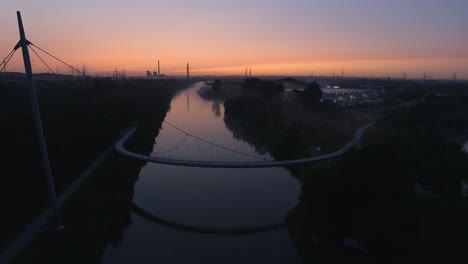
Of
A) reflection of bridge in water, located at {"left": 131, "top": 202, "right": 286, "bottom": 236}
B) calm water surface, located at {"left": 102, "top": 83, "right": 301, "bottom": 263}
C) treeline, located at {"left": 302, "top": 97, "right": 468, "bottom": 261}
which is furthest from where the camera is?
reflection of bridge in water, located at {"left": 131, "top": 202, "right": 286, "bottom": 236}

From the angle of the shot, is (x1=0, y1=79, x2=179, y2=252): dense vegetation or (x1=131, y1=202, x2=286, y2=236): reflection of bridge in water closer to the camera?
(x1=0, y1=79, x2=179, y2=252): dense vegetation

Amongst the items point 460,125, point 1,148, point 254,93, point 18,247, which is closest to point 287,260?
point 18,247

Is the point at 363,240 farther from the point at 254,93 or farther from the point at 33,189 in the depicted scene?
the point at 254,93

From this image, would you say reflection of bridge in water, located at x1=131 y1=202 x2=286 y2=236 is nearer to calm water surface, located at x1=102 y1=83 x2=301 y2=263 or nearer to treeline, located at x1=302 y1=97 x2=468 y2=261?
calm water surface, located at x1=102 y1=83 x2=301 y2=263

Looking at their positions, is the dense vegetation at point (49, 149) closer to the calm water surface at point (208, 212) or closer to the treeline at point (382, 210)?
the calm water surface at point (208, 212)

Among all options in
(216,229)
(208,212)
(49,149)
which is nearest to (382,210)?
(216,229)

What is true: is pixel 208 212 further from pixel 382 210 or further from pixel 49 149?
pixel 49 149

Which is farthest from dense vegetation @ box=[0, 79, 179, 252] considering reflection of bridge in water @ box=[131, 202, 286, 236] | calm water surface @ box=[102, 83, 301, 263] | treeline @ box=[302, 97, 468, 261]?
treeline @ box=[302, 97, 468, 261]

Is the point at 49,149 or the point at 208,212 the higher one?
the point at 49,149
